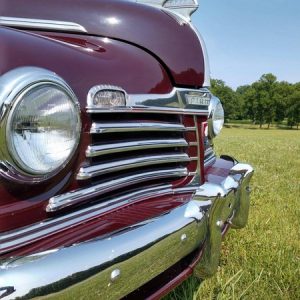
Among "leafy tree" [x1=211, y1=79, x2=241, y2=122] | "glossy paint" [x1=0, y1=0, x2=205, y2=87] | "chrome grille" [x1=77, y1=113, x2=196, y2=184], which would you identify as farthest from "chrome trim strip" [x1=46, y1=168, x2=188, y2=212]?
"leafy tree" [x1=211, y1=79, x2=241, y2=122]

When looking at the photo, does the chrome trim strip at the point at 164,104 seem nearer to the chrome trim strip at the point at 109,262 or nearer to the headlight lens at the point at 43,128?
the headlight lens at the point at 43,128

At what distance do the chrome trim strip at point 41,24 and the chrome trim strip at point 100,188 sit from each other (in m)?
0.69

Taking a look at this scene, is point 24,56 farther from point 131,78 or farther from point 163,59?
point 163,59

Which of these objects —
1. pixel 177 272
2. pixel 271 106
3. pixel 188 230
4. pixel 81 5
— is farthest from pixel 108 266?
pixel 271 106

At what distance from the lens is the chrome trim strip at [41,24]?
1.73 meters

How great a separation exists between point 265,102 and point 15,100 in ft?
223

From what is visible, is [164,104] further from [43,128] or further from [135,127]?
[43,128]

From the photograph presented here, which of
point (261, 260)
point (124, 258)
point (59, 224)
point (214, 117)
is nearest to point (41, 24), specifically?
point (59, 224)

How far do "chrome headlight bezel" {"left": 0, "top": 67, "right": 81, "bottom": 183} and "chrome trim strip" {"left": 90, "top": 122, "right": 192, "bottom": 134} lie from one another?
0.80 ft

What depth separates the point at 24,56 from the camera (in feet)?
Result: 4.33

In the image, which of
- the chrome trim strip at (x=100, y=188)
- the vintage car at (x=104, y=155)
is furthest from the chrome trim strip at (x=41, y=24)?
the chrome trim strip at (x=100, y=188)

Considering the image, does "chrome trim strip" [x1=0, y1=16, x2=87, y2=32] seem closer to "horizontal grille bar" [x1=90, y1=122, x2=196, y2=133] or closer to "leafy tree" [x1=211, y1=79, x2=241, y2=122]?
"horizontal grille bar" [x1=90, y1=122, x2=196, y2=133]

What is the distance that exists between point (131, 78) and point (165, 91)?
0.73ft

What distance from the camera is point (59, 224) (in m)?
1.37
